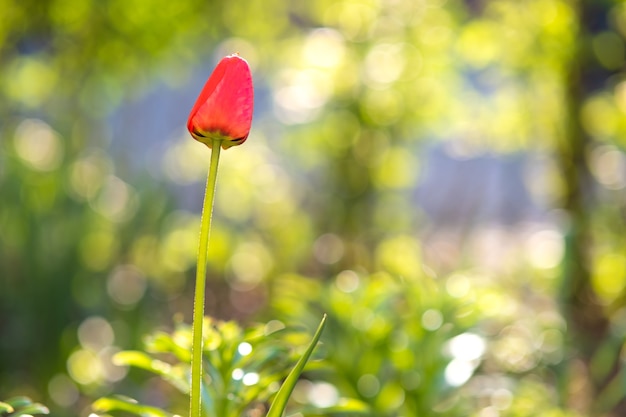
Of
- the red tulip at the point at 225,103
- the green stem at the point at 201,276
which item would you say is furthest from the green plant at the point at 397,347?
the red tulip at the point at 225,103

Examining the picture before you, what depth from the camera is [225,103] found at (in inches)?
35.5

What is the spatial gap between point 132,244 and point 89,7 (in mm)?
1362

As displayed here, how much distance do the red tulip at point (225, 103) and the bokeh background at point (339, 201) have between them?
3.37 ft

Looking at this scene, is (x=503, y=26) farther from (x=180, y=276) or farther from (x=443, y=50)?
(x=180, y=276)

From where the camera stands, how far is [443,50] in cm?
398

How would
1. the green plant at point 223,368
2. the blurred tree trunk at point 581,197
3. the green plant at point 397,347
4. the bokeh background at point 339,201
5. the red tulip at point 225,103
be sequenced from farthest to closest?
the blurred tree trunk at point 581,197
the bokeh background at point 339,201
the green plant at point 397,347
the green plant at point 223,368
the red tulip at point 225,103

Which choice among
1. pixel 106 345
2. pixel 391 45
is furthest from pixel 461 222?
pixel 106 345

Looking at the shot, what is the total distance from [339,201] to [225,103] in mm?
3508

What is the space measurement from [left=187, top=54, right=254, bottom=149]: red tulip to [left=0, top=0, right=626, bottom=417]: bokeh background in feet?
3.37

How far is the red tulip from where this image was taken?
902 millimetres

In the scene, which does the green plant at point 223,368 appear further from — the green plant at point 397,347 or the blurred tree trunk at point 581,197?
the blurred tree trunk at point 581,197

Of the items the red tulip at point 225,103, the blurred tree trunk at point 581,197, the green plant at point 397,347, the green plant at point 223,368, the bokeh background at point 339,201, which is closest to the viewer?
the red tulip at point 225,103

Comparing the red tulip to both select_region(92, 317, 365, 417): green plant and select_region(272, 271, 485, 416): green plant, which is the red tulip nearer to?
select_region(92, 317, 365, 417): green plant

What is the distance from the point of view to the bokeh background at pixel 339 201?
229 cm
